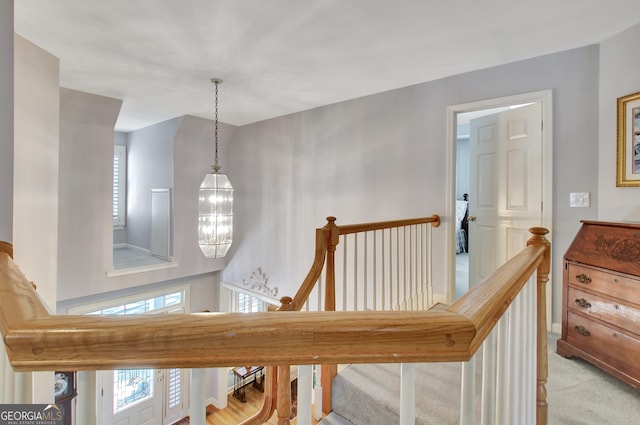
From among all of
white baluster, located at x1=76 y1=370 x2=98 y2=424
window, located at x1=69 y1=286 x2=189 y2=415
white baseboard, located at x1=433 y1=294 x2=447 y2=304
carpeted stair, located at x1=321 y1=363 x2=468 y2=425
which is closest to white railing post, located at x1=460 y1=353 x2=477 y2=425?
white baluster, located at x1=76 y1=370 x2=98 y2=424

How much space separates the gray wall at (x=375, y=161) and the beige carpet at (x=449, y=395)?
79 centimetres

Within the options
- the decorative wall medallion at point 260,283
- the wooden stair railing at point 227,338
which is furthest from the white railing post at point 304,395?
the decorative wall medallion at point 260,283

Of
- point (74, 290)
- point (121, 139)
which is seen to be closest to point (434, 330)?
point (74, 290)

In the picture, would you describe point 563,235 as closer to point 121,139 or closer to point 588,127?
point 588,127

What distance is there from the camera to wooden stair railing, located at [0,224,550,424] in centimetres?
42

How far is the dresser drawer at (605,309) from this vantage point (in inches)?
63.1

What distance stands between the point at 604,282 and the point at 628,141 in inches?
42.5

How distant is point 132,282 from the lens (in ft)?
14.6

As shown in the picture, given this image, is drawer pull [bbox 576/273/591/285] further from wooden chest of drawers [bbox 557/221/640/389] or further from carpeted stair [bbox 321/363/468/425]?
carpeted stair [bbox 321/363/468/425]

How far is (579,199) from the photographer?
7.67 feet

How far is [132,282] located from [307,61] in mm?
3975

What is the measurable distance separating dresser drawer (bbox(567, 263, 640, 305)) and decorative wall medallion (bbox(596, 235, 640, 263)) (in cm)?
10

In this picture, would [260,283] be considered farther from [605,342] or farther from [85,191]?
[605,342]

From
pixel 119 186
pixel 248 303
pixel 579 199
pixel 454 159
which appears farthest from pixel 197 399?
pixel 119 186
